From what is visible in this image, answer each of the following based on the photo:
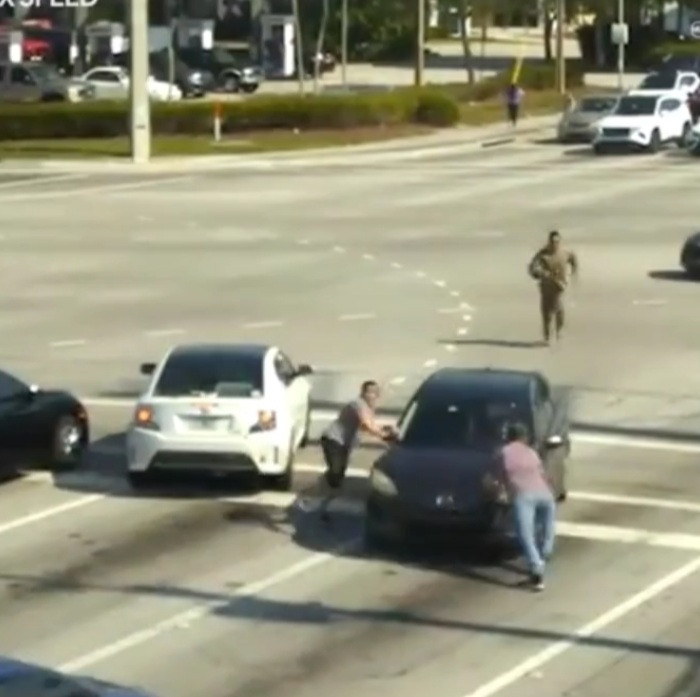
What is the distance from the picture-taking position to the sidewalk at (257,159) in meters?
62.4

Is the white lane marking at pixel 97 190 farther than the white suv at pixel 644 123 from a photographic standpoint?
No

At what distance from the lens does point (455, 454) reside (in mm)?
19781

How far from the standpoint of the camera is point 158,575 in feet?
61.5

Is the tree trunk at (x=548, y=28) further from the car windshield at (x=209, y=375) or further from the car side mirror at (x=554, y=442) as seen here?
the car side mirror at (x=554, y=442)

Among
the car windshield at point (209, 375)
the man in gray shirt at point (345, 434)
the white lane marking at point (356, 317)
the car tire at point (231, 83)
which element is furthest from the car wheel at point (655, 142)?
the man in gray shirt at point (345, 434)

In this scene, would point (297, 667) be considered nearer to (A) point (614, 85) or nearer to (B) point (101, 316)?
(B) point (101, 316)

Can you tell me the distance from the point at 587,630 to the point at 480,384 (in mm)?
4413

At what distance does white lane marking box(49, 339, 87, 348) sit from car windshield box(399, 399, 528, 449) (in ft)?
39.0

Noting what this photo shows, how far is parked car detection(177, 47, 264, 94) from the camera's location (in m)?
96.0

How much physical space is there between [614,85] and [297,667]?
283ft

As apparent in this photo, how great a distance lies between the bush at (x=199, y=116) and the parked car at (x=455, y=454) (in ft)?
165

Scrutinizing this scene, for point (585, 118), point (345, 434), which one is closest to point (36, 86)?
point (585, 118)

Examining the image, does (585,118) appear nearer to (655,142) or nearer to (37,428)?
(655,142)

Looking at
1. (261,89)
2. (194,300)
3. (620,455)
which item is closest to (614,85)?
(261,89)
